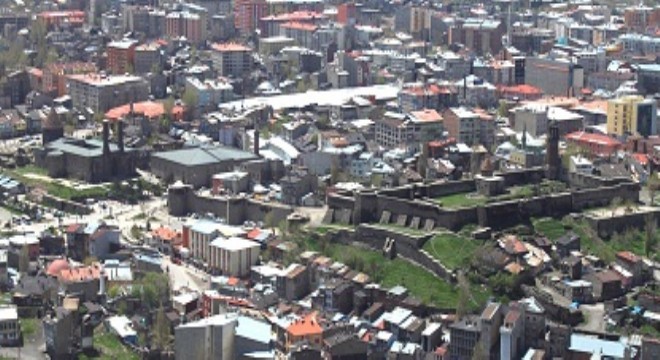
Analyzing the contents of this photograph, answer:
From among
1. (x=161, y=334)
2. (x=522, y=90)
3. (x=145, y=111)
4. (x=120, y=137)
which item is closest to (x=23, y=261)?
(x=161, y=334)

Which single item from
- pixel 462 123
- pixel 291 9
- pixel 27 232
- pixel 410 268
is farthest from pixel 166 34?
pixel 410 268

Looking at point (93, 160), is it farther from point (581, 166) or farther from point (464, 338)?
point (464, 338)

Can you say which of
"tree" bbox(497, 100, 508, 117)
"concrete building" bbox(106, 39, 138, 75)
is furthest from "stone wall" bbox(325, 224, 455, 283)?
"concrete building" bbox(106, 39, 138, 75)

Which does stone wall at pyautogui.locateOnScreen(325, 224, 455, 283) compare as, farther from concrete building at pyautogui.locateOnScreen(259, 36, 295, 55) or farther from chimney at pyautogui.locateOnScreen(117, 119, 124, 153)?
concrete building at pyautogui.locateOnScreen(259, 36, 295, 55)

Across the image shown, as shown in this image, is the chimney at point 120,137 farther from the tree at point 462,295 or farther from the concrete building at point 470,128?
the tree at point 462,295

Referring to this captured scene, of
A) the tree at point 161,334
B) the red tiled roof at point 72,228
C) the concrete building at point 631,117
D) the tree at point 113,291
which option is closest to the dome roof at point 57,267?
the tree at point 113,291

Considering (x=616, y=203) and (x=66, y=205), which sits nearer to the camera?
(x=616, y=203)

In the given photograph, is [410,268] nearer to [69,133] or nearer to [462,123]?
[462,123]
